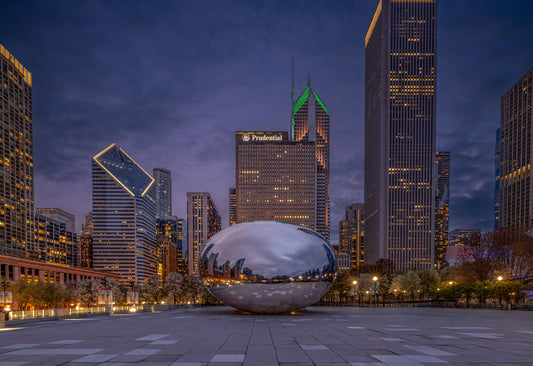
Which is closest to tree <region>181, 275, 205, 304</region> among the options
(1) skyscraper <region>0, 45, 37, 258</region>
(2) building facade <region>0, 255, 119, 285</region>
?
(2) building facade <region>0, 255, 119, 285</region>

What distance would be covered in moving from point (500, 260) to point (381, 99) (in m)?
135

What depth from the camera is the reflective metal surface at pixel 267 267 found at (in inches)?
889

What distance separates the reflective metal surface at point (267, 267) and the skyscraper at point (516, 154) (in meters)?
178

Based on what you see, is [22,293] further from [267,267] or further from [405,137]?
[405,137]

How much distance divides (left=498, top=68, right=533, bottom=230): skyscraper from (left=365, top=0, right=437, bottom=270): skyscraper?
41.8 m

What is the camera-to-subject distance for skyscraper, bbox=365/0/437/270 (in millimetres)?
170625

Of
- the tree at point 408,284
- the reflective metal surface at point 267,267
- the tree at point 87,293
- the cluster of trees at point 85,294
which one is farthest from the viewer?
the tree at point 87,293

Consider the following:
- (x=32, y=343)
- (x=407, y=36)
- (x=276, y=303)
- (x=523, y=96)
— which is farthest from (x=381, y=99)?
Result: (x=32, y=343)

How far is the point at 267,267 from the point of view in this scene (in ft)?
73.6

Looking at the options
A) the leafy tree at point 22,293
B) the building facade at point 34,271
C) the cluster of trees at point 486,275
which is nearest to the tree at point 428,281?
the cluster of trees at point 486,275

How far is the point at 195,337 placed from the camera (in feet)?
45.8

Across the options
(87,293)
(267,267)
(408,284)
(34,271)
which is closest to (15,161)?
(34,271)

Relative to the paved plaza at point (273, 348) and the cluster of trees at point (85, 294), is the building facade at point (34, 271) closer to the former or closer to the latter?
the cluster of trees at point (85, 294)

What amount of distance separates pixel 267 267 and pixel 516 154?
207 meters
